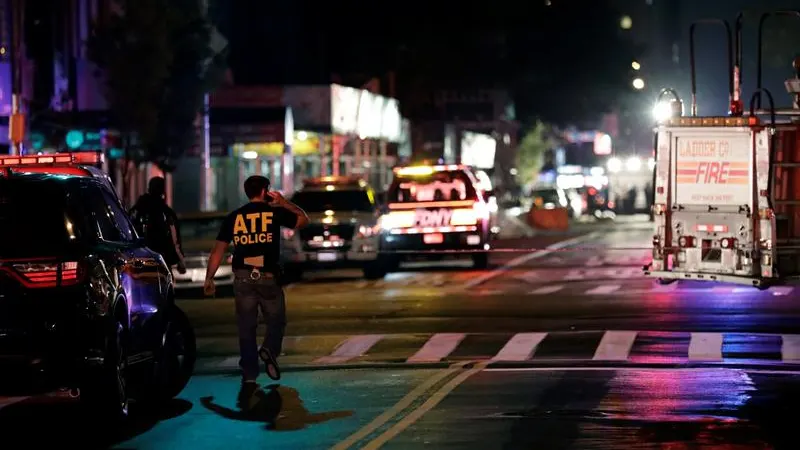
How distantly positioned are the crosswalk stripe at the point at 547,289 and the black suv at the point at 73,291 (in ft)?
44.9

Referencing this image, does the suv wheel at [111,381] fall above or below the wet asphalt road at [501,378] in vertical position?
above

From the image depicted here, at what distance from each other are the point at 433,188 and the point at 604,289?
6498 millimetres

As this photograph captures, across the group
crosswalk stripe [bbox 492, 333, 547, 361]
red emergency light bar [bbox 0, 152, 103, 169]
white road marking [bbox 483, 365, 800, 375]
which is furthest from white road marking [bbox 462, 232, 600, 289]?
red emergency light bar [bbox 0, 152, 103, 169]

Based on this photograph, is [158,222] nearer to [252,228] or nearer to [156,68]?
[252,228]

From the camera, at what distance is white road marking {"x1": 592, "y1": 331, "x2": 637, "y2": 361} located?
1646 cm

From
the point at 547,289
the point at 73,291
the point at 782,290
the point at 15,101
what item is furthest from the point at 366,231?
the point at 73,291

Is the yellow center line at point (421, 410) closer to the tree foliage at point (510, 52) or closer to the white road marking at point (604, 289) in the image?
the white road marking at point (604, 289)

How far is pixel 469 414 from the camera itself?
12.4 metres

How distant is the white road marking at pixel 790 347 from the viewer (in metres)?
16.2

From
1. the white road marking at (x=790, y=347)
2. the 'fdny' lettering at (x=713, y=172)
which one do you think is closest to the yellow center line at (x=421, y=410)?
the white road marking at (x=790, y=347)

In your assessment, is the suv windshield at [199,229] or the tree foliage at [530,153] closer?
the suv windshield at [199,229]

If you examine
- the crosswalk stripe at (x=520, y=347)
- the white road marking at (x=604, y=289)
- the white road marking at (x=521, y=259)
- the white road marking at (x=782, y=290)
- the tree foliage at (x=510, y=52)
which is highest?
the tree foliage at (x=510, y=52)

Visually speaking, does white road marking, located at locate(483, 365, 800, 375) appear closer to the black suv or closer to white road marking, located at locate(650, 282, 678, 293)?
the black suv

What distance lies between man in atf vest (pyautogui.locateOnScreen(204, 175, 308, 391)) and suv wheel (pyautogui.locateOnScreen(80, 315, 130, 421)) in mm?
2260
